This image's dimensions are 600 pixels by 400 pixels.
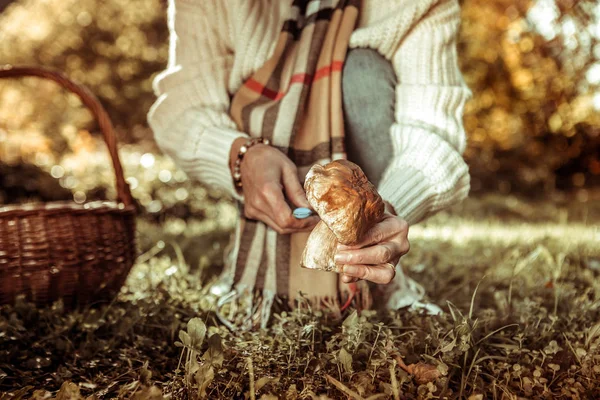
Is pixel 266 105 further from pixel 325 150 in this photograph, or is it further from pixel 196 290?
pixel 196 290

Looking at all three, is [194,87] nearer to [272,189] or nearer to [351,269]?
[272,189]

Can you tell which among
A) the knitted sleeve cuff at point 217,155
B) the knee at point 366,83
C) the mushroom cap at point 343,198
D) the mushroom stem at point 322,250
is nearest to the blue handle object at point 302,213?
the mushroom stem at point 322,250

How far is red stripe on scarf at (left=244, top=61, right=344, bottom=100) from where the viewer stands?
179 centimetres

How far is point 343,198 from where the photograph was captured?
42.9 inches

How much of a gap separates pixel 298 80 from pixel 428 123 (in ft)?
1.49

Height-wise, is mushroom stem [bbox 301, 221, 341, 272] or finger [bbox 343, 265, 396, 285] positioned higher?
mushroom stem [bbox 301, 221, 341, 272]

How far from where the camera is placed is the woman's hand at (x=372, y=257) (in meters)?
1.17

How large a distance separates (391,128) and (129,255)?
1047 millimetres

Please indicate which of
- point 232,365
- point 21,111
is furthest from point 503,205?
point 21,111

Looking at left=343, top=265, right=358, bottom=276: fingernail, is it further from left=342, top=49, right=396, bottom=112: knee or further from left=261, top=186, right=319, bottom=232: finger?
left=342, top=49, right=396, bottom=112: knee

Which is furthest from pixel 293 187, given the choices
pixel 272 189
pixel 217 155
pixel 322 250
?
pixel 217 155

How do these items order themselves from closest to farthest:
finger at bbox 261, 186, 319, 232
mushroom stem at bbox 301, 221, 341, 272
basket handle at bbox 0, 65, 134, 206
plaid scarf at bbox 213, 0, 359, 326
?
mushroom stem at bbox 301, 221, 341, 272
finger at bbox 261, 186, 319, 232
plaid scarf at bbox 213, 0, 359, 326
basket handle at bbox 0, 65, 134, 206

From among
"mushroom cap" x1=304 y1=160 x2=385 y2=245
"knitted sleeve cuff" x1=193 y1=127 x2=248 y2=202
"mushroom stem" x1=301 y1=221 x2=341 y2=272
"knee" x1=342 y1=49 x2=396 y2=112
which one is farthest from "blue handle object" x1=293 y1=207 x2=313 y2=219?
"knee" x1=342 y1=49 x2=396 y2=112

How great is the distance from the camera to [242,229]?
1841 millimetres
